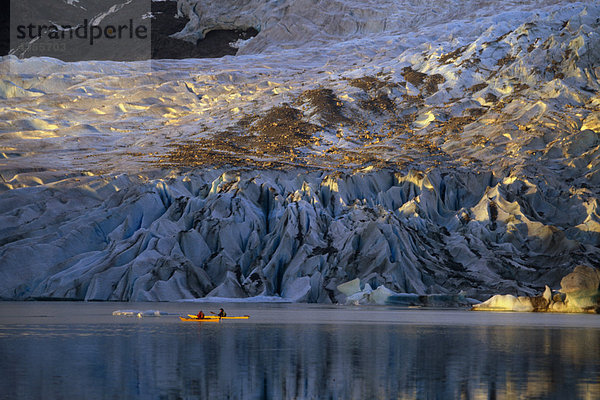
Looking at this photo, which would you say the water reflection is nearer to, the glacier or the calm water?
the calm water

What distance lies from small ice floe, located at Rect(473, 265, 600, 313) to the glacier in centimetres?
285

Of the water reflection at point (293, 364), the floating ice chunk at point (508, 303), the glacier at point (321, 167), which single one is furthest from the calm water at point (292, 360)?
the glacier at point (321, 167)

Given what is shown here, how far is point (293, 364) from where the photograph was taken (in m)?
23.1

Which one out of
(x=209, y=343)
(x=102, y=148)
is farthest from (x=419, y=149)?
(x=209, y=343)

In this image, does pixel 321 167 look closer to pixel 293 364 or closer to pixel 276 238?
pixel 276 238

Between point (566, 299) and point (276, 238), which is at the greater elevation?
point (276, 238)

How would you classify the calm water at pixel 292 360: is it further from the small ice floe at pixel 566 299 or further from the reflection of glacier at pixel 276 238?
the reflection of glacier at pixel 276 238

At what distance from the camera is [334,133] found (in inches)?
3590

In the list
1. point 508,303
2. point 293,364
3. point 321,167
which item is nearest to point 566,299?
point 508,303

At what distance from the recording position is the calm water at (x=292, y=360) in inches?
720

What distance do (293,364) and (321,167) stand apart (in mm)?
56681

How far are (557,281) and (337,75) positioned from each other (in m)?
50.9

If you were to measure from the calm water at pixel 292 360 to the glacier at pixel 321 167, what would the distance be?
21450 mm

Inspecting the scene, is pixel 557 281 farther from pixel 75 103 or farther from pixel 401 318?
pixel 75 103
